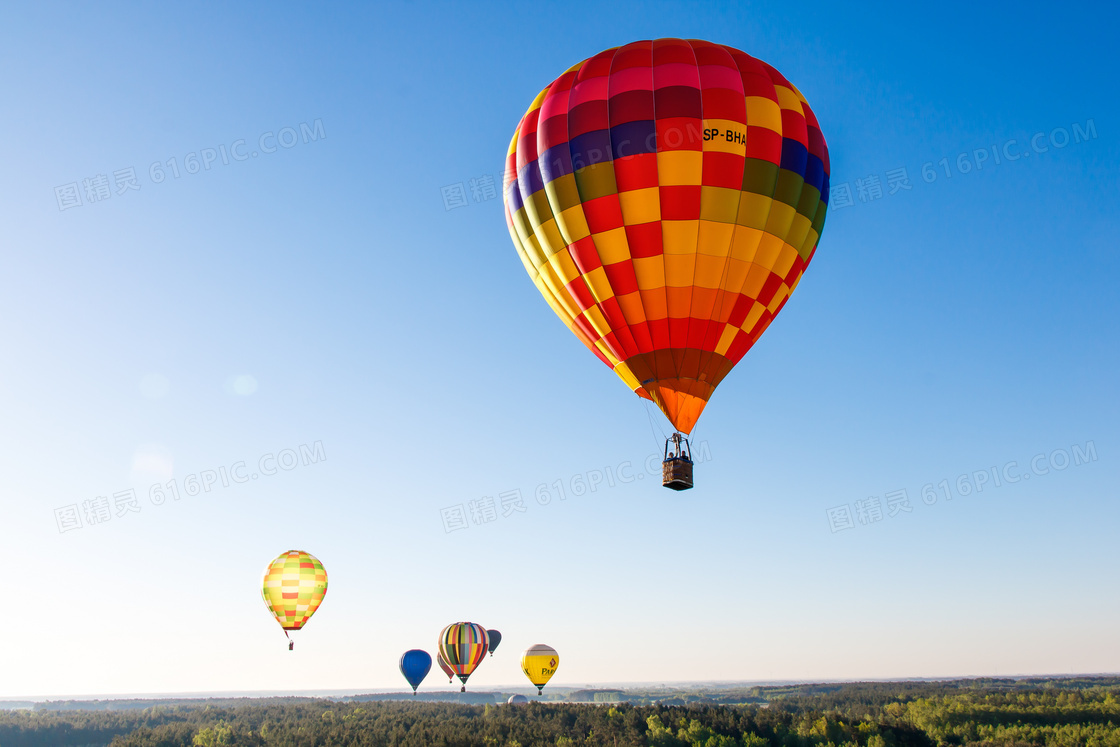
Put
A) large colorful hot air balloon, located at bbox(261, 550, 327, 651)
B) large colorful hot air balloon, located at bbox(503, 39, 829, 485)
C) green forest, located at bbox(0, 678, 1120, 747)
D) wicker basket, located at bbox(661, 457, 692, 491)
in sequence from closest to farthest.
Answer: wicker basket, located at bbox(661, 457, 692, 491) < large colorful hot air balloon, located at bbox(503, 39, 829, 485) < large colorful hot air balloon, located at bbox(261, 550, 327, 651) < green forest, located at bbox(0, 678, 1120, 747)

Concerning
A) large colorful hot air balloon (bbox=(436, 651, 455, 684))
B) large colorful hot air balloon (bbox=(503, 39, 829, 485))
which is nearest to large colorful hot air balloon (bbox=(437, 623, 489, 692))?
large colorful hot air balloon (bbox=(436, 651, 455, 684))

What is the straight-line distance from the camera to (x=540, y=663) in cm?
5316

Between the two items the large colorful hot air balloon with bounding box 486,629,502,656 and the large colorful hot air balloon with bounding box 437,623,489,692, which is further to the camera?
the large colorful hot air balloon with bounding box 486,629,502,656

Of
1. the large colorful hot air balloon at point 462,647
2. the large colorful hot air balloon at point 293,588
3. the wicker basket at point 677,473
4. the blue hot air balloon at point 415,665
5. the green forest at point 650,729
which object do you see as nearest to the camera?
the wicker basket at point 677,473

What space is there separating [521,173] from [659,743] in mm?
57879

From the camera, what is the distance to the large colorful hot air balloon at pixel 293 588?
37.3 m

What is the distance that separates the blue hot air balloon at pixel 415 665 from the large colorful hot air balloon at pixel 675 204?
51.1 m

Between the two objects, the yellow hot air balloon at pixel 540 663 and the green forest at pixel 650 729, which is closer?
the yellow hot air balloon at pixel 540 663

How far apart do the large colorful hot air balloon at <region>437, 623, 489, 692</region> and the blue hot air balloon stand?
7.21 metres

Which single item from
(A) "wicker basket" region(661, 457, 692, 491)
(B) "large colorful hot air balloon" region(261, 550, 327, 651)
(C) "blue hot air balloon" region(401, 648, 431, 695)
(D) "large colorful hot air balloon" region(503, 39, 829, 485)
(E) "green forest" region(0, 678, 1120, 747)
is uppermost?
(D) "large colorful hot air balloon" region(503, 39, 829, 485)

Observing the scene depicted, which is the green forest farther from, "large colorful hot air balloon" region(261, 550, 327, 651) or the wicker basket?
the wicker basket

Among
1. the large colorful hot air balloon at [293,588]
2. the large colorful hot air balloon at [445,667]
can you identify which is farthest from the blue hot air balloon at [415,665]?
the large colorful hot air balloon at [293,588]

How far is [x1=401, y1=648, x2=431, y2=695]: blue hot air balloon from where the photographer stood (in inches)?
2309

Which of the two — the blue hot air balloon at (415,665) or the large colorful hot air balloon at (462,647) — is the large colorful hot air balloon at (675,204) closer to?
the large colorful hot air balloon at (462,647)
